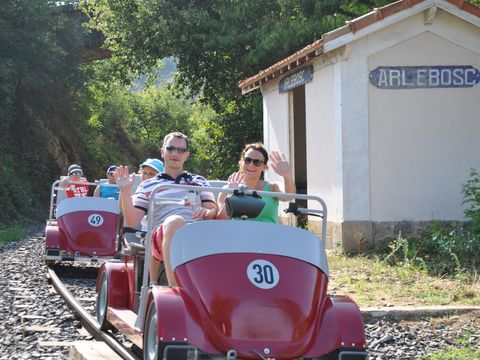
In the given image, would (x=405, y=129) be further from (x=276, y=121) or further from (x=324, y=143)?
(x=276, y=121)

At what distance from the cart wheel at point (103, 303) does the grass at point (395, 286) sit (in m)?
2.86

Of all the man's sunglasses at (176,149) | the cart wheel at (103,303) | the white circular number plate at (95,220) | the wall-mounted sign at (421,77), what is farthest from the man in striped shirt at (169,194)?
the wall-mounted sign at (421,77)

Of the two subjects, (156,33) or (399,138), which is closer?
(399,138)

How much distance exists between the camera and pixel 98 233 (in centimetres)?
1226

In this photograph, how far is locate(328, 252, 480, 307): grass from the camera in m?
9.03

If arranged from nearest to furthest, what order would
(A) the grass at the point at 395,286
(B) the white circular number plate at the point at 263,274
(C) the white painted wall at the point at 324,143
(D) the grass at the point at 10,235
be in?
(B) the white circular number plate at the point at 263,274, (A) the grass at the point at 395,286, (C) the white painted wall at the point at 324,143, (D) the grass at the point at 10,235

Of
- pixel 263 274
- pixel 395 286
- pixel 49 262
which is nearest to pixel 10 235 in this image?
pixel 49 262

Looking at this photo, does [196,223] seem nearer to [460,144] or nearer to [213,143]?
[460,144]

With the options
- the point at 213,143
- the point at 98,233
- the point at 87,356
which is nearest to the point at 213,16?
the point at 213,143

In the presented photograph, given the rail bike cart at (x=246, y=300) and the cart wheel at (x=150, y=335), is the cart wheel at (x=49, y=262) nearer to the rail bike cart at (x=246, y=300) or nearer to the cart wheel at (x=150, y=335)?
the rail bike cart at (x=246, y=300)

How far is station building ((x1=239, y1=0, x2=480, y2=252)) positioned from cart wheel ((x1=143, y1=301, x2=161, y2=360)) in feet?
27.3

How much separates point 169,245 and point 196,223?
0.27 m

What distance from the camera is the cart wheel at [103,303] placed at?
714cm

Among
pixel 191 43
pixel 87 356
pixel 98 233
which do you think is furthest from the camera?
pixel 191 43
